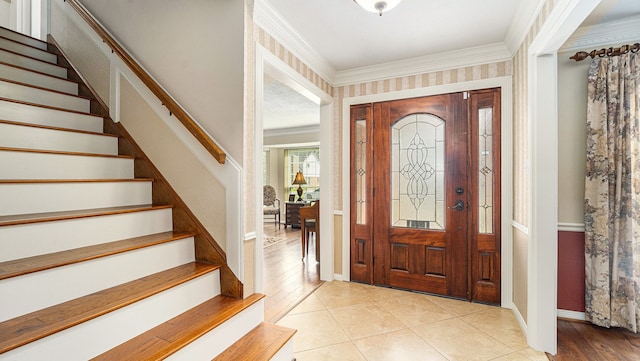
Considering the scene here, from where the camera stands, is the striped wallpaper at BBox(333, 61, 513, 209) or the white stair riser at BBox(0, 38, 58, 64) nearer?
the white stair riser at BBox(0, 38, 58, 64)

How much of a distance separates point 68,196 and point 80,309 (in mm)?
872

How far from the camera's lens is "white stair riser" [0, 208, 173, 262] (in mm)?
1391

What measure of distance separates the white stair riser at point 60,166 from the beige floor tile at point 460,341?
108 inches

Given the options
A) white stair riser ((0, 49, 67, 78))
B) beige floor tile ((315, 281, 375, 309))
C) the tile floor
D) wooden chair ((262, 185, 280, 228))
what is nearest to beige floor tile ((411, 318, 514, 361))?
the tile floor

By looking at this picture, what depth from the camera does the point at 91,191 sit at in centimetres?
192

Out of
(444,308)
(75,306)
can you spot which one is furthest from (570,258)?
(75,306)

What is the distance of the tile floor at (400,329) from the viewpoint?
211cm

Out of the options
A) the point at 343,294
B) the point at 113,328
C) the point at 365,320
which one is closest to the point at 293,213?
the point at 343,294

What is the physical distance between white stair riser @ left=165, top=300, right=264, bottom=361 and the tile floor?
0.49 meters

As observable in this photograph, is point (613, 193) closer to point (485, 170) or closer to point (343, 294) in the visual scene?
point (485, 170)

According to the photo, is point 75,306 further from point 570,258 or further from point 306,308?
point 570,258

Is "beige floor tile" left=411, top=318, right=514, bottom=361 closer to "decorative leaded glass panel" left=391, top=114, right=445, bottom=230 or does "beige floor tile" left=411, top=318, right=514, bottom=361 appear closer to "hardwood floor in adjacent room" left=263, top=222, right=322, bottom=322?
"decorative leaded glass panel" left=391, top=114, right=445, bottom=230

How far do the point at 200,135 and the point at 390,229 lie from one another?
7.65 feet

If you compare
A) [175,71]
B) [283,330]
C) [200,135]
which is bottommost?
[283,330]
